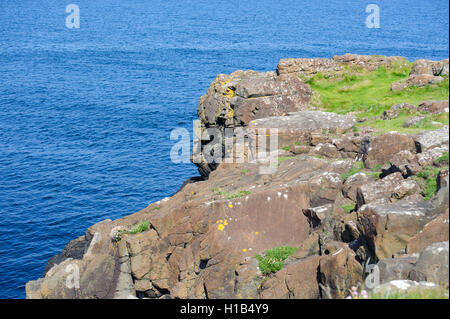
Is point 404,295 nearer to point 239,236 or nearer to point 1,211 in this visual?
point 239,236

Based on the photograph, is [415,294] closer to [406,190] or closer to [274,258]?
[406,190]

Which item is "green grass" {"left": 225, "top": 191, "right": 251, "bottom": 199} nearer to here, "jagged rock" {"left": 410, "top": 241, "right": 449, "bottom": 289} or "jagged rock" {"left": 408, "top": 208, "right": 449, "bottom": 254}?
"jagged rock" {"left": 408, "top": 208, "right": 449, "bottom": 254}

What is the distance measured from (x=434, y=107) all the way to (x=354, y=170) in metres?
7.40

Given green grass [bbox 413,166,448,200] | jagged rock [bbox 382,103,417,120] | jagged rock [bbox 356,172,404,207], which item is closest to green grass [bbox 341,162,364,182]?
jagged rock [bbox 356,172,404,207]

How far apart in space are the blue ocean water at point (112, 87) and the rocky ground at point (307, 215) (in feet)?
62.7

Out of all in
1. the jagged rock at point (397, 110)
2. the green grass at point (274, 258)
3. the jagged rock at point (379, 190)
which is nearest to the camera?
the jagged rock at point (379, 190)

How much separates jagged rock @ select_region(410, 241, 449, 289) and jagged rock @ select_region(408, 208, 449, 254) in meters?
1.84

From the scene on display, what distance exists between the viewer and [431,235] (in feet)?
52.4

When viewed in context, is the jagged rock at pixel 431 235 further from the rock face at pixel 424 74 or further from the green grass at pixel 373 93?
A: the rock face at pixel 424 74

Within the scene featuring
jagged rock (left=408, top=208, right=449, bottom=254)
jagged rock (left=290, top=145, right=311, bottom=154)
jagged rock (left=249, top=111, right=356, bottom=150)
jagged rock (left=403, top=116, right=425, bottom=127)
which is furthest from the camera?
jagged rock (left=249, top=111, right=356, bottom=150)

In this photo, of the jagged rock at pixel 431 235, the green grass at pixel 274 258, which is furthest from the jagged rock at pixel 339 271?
the green grass at pixel 274 258

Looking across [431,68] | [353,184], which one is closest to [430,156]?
[353,184]

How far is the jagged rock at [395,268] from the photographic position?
1445 cm

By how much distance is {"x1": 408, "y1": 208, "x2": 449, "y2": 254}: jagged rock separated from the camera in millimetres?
15867
